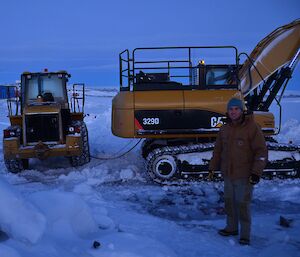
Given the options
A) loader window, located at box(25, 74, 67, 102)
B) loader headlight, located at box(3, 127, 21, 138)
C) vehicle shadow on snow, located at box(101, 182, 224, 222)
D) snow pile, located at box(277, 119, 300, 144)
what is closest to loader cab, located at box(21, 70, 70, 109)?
loader window, located at box(25, 74, 67, 102)

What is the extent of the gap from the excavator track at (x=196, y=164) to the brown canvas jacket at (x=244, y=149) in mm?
3476

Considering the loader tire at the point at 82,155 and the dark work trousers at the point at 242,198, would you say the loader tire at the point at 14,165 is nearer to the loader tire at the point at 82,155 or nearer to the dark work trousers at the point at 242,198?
the loader tire at the point at 82,155

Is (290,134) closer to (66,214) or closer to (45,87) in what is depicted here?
(45,87)

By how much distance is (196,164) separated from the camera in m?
9.00

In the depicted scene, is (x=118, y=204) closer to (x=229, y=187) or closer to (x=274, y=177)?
(x=229, y=187)

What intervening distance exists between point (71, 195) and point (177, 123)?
3.95 meters

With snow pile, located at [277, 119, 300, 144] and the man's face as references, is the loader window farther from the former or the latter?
snow pile, located at [277, 119, 300, 144]

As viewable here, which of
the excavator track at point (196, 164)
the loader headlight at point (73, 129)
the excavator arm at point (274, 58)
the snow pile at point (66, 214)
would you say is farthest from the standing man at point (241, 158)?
the loader headlight at point (73, 129)

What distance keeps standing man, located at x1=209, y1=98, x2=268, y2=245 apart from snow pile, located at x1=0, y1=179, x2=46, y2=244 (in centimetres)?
243

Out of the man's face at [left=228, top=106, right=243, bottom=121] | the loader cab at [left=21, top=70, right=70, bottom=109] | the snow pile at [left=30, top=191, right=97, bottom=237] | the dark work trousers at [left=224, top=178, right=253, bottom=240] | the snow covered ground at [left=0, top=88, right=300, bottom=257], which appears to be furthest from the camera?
the loader cab at [left=21, top=70, right=70, bottom=109]

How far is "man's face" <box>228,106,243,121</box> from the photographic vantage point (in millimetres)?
5230

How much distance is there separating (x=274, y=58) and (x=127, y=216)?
17.1 ft

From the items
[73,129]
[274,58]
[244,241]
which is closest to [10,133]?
[73,129]

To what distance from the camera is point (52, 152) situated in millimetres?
10102
